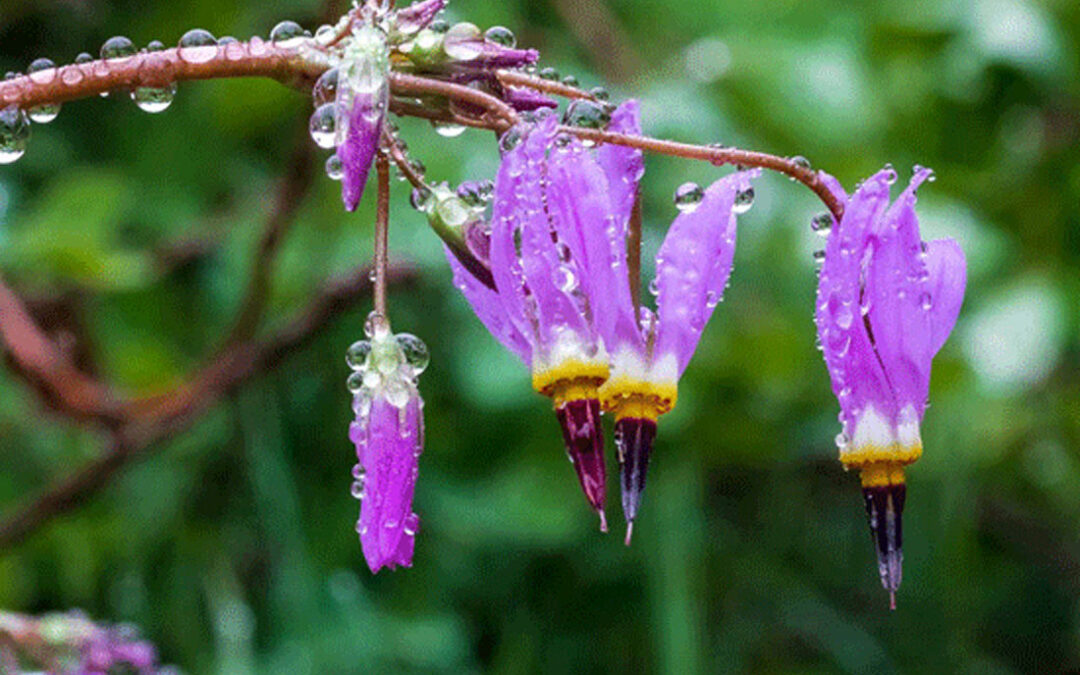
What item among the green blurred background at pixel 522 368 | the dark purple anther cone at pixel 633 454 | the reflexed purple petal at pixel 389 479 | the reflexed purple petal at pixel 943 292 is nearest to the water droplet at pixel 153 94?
the reflexed purple petal at pixel 389 479

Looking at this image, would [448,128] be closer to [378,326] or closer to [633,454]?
[378,326]

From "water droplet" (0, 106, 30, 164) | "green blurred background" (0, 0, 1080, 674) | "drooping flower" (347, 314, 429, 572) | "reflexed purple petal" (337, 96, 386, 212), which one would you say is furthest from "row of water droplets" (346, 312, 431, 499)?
"green blurred background" (0, 0, 1080, 674)

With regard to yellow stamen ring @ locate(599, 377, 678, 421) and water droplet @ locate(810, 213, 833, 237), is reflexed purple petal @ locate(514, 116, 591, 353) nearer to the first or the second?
yellow stamen ring @ locate(599, 377, 678, 421)

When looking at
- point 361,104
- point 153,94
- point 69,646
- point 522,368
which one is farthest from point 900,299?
point 522,368

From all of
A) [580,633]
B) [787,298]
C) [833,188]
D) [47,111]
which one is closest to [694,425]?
[787,298]

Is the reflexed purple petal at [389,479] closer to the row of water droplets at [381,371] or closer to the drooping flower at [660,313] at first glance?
the row of water droplets at [381,371]

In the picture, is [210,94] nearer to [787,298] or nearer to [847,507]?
[787,298]
